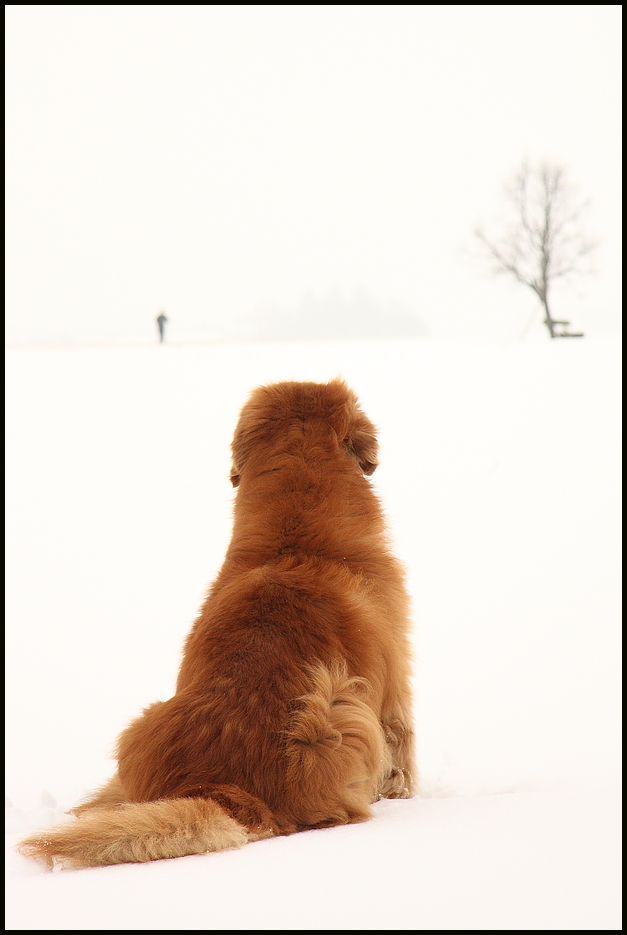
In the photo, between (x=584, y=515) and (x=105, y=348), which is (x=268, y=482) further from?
(x=105, y=348)

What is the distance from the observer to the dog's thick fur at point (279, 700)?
2404 mm

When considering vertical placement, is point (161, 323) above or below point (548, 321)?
below

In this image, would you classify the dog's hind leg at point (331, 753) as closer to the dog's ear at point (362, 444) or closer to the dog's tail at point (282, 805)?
the dog's tail at point (282, 805)

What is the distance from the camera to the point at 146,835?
7.68 ft

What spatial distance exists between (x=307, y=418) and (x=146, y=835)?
5.69ft

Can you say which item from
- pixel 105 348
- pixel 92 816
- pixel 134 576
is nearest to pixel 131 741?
pixel 92 816

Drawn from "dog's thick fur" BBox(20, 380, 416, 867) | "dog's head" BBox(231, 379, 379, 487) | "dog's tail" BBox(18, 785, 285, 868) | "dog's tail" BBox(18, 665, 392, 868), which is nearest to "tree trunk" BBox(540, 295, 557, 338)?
"dog's head" BBox(231, 379, 379, 487)

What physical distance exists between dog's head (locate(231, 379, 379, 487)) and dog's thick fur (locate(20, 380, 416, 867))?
5.4 inches

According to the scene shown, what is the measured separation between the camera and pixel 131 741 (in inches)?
108

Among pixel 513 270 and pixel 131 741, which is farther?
pixel 513 270

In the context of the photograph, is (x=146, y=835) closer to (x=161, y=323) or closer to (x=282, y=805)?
(x=282, y=805)

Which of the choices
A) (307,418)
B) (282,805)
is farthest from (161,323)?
(282,805)

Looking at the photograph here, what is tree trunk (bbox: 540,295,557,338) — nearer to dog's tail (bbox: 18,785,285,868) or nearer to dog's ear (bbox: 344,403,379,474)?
dog's ear (bbox: 344,403,379,474)

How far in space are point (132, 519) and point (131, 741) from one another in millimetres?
6034
